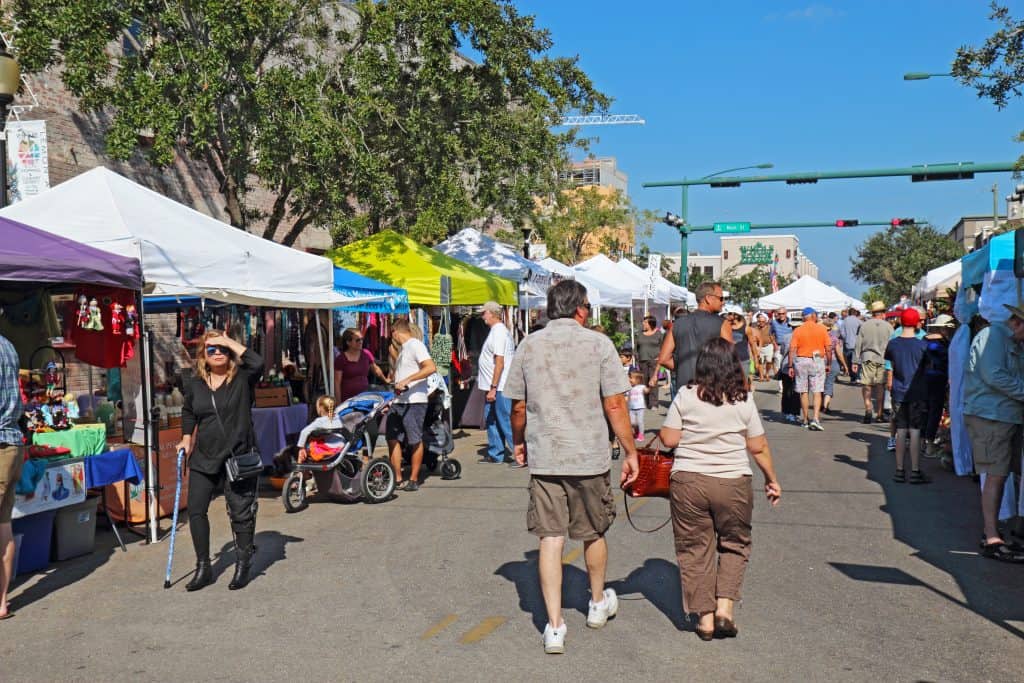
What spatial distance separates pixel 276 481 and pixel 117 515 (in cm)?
211

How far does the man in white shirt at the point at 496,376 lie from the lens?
11.6 meters

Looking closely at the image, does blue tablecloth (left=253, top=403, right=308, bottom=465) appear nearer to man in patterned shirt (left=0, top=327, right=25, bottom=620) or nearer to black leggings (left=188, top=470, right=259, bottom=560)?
black leggings (left=188, top=470, right=259, bottom=560)

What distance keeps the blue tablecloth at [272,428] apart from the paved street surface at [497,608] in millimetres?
1502

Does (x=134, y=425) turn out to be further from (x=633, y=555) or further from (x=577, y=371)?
(x=577, y=371)

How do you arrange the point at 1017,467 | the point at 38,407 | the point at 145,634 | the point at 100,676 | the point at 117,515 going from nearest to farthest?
1. the point at 100,676
2. the point at 145,634
3. the point at 1017,467
4. the point at 38,407
5. the point at 117,515

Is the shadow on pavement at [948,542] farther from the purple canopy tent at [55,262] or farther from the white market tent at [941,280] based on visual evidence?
the white market tent at [941,280]

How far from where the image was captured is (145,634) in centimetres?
568

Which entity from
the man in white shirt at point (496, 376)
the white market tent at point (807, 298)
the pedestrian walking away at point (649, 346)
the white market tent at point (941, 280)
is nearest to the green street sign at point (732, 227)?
the white market tent at point (807, 298)

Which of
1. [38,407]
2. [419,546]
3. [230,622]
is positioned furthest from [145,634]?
[38,407]

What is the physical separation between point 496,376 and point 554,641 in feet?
21.3

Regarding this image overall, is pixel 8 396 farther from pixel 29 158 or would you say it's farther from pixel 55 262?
pixel 29 158

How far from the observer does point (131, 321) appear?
8312 mm

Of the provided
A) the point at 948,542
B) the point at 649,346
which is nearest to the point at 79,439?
the point at 948,542

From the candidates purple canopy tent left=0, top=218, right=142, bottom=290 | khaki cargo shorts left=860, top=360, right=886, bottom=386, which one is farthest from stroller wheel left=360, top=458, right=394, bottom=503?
khaki cargo shorts left=860, top=360, right=886, bottom=386
